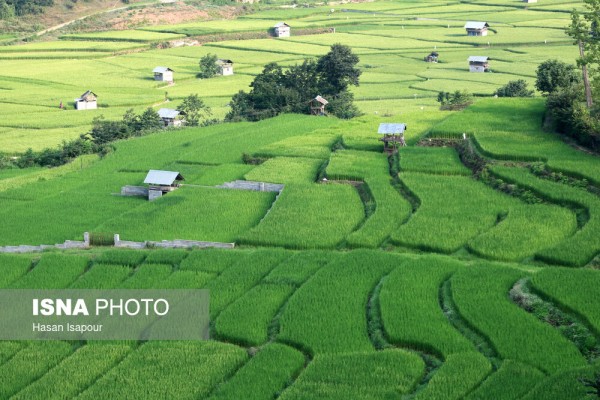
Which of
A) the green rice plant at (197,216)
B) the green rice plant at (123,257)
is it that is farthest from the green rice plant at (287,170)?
the green rice plant at (123,257)

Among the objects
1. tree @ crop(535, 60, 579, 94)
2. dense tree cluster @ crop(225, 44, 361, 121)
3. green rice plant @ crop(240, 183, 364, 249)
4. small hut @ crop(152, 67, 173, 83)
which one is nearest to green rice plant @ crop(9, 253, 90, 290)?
green rice plant @ crop(240, 183, 364, 249)

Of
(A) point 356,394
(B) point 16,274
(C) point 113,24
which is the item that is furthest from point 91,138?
(C) point 113,24

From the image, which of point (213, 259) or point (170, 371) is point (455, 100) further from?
point (170, 371)

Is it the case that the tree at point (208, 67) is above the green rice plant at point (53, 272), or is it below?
below

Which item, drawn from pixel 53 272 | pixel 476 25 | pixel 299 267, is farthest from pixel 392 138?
pixel 476 25

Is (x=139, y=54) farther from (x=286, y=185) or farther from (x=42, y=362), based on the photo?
(x=42, y=362)

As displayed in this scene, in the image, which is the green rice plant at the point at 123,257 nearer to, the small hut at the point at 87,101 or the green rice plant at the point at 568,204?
the green rice plant at the point at 568,204
